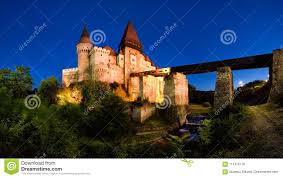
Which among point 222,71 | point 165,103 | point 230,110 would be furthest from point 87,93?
point 230,110

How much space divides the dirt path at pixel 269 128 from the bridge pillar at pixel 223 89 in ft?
6.49

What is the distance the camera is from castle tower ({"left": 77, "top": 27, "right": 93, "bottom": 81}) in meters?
24.9

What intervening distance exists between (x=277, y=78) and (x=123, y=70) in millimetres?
17885

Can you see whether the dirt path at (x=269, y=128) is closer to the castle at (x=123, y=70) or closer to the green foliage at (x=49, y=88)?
the castle at (x=123, y=70)

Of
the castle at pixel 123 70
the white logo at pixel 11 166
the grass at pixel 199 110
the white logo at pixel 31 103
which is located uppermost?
the castle at pixel 123 70

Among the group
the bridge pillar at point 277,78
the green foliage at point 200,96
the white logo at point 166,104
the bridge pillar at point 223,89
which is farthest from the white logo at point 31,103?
the green foliage at point 200,96

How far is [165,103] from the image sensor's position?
62.9 feet

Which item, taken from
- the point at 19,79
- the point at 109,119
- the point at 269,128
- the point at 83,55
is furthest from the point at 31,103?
the point at 83,55

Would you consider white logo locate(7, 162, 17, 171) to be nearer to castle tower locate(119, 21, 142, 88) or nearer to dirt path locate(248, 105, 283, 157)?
dirt path locate(248, 105, 283, 157)

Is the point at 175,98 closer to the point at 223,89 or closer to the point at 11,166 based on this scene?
the point at 223,89

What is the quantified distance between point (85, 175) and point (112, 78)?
21.0 metres

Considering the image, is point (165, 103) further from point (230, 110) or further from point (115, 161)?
point (115, 161)

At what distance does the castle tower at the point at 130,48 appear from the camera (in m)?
26.7

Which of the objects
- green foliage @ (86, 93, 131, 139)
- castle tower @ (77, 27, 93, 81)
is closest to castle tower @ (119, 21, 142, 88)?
castle tower @ (77, 27, 93, 81)
